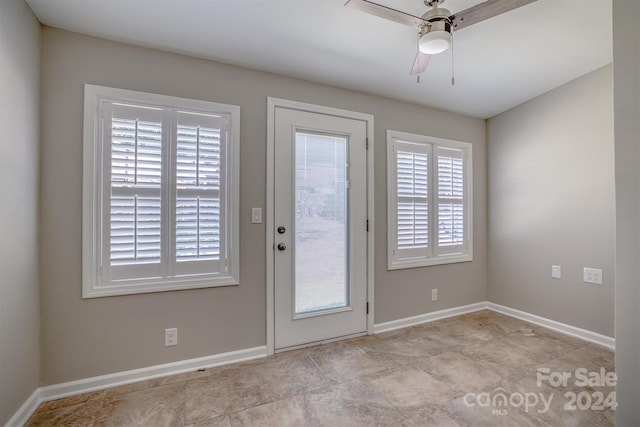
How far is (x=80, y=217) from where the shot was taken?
203 cm

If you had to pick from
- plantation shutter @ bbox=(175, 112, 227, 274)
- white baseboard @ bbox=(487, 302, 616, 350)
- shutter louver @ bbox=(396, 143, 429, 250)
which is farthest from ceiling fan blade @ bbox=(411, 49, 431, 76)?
white baseboard @ bbox=(487, 302, 616, 350)

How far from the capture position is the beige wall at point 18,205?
5.21ft

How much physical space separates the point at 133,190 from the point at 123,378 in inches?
52.3

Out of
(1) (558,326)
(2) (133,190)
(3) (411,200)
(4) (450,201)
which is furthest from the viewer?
(4) (450,201)

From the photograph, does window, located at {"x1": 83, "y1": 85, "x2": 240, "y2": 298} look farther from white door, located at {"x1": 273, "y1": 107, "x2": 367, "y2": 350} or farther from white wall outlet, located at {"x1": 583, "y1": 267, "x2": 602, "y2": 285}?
white wall outlet, located at {"x1": 583, "y1": 267, "x2": 602, "y2": 285}

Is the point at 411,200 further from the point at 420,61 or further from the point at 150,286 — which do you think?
the point at 150,286

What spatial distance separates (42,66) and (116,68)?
41cm

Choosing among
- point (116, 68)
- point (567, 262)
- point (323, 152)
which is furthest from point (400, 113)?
point (116, 68)

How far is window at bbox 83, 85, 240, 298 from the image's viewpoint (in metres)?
2.07

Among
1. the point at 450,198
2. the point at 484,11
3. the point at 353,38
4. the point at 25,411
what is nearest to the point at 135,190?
the point at 25,411

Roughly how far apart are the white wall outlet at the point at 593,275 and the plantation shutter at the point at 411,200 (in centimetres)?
146

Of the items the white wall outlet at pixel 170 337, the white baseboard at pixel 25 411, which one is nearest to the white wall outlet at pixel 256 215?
the white wall outlet at pixel 170 337

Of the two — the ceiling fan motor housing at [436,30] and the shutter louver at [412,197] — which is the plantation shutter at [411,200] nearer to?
the shutter louver at [412,197]

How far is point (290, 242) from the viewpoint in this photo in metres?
2.65
